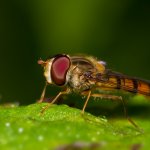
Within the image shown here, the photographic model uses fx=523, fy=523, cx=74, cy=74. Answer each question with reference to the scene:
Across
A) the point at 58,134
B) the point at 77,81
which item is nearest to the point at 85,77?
the point at 77,81

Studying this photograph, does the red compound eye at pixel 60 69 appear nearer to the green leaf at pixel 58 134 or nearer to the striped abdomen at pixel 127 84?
the striped abdomen at pixel 127 84

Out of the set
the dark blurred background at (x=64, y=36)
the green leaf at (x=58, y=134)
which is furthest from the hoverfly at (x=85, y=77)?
the dark blurred background at (x=64, y=36)

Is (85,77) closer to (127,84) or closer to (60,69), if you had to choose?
(60,69)

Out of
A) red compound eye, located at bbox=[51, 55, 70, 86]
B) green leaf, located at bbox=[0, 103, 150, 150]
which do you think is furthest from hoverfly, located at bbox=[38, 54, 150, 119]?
green leaf, located at bbox=[0, 103, 150, 150]

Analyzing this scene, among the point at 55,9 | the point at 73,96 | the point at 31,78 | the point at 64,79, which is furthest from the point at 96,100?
the point at 55,9

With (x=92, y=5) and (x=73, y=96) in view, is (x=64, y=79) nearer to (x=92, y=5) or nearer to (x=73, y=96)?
(x=73, y=96)
